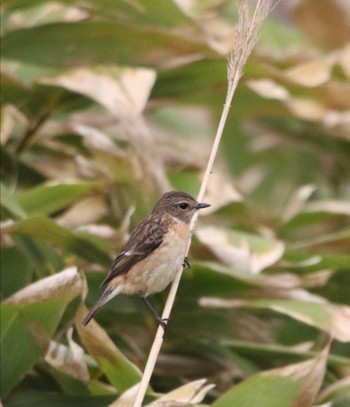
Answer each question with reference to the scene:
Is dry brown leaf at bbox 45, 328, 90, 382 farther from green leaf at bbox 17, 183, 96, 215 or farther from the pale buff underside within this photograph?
green leaf at bbox 17, 183, 96, 215

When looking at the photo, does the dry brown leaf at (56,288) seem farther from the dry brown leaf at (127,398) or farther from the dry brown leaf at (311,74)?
the dry brown leaf at (311,74)

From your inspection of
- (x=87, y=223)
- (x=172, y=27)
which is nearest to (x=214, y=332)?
(x=87, y=223)

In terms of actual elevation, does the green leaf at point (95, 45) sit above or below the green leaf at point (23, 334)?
above

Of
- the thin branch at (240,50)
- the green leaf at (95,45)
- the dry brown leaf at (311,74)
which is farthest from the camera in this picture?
the dry brown leaf at (311,74)

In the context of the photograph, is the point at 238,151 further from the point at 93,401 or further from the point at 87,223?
the point at 93,401

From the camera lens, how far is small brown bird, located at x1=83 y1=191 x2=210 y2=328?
300cm

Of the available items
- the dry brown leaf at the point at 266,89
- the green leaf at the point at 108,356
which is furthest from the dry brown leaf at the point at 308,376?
the dry brown leaf at the point at 266,89

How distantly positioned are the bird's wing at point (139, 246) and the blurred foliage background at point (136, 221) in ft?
0.38

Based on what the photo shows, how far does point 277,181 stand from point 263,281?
6.99 feet

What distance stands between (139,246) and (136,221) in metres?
0.59

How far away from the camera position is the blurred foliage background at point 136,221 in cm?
300

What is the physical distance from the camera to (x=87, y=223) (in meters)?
3.66

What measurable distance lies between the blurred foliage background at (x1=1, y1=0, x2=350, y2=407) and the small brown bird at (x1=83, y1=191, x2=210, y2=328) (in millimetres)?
112

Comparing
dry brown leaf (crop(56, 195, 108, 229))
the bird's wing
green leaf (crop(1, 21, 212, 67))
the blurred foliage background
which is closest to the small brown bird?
the bird's wing
